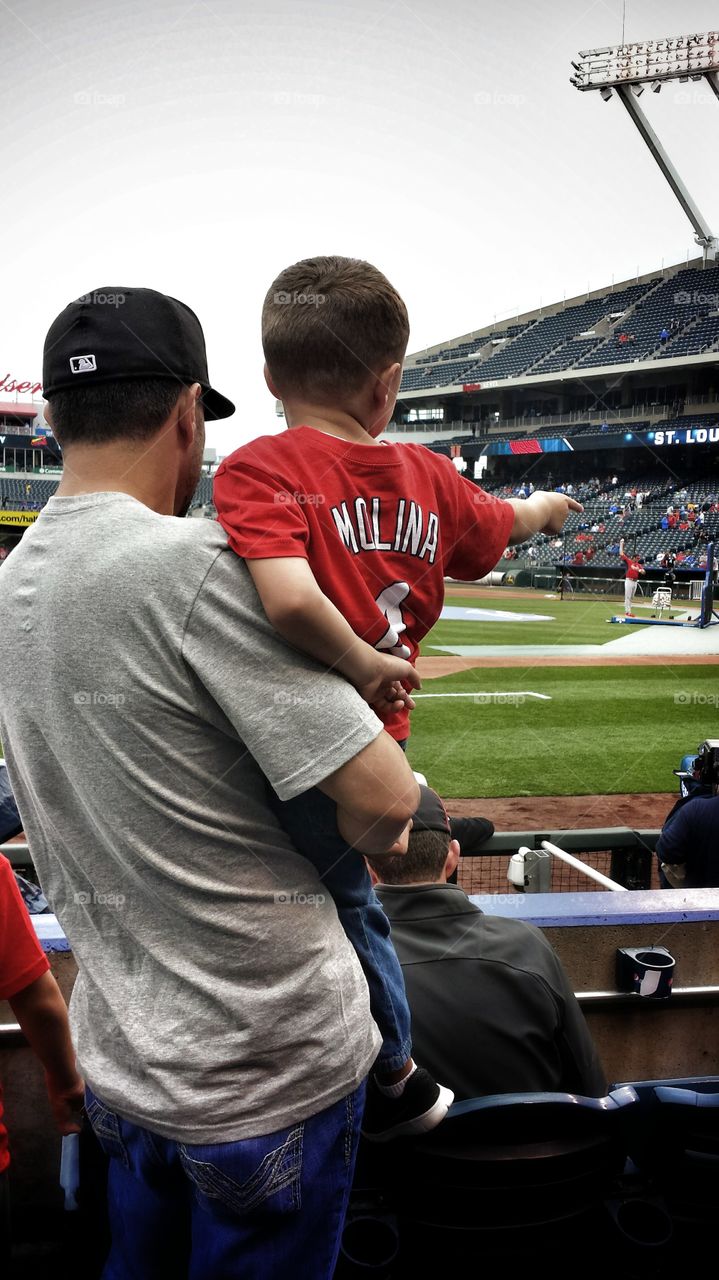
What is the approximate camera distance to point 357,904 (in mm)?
1269

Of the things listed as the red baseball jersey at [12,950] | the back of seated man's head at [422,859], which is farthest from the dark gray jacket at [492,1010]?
the red baseball jersey at [12,950]

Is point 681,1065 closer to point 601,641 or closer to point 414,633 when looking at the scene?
point 414,633

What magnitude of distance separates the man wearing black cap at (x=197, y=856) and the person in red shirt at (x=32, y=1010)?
52cm

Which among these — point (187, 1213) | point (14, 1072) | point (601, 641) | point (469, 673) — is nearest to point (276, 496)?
point (187, 1213)

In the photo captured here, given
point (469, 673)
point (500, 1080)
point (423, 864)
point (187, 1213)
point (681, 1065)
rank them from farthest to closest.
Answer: point (469, 673) < point (681, 1065) < point (423, 864) < point (500, 1080) < point (187, 1213)

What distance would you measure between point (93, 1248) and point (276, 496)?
1.29 metres

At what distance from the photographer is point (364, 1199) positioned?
1.64 meters

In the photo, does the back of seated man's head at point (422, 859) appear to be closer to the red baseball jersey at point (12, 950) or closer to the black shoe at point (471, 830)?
the red baseball jersey at point (12, 950)

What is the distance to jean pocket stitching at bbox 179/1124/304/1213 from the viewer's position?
3.33 ft

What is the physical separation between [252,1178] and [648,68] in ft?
145

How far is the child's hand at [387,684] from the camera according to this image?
121 cm

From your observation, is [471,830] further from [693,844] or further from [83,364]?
[83,364]

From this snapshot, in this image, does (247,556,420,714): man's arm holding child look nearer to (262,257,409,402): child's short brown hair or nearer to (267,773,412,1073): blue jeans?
(267,773,412,1073): blue jeans

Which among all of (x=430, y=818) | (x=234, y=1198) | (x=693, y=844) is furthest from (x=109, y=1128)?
(x=693, y=844)
